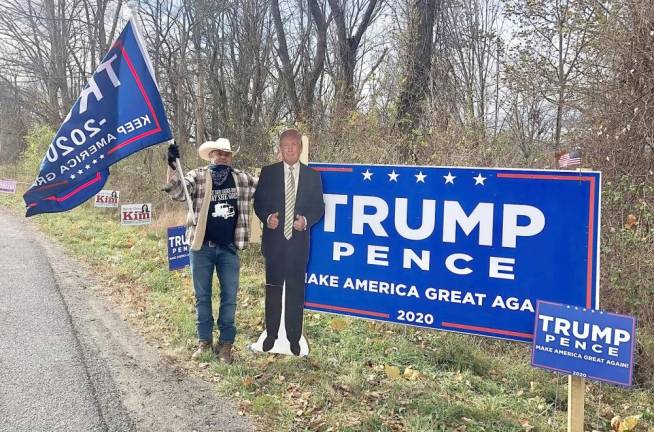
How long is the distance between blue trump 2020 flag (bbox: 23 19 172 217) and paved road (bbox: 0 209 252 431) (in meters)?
1.40

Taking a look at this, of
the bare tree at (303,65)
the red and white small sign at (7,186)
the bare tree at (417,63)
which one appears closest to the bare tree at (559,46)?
the bare tree at (417,63)

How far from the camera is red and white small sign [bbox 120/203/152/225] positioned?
8680 mm

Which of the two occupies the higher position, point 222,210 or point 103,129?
point 103,129

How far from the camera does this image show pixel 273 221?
161 inches

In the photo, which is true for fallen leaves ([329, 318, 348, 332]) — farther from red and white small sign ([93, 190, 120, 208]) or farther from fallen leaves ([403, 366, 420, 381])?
red and white small sign ([93, 190, 120, 208])

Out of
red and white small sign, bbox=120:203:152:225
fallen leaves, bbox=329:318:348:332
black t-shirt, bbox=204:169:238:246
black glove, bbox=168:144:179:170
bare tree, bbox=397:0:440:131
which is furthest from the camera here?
bare tree, bbox=397:0:440:131

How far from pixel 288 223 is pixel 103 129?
69.6 inches

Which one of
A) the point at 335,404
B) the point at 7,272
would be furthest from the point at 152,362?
the point at 7,272

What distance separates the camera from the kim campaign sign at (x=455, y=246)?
3119 millimetres

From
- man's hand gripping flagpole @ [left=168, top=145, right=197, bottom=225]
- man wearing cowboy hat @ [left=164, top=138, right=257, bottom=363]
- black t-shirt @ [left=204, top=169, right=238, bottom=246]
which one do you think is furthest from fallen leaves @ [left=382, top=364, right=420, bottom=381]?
man's hand gripping flagpole @ [left=168, top=145, right=197, bottom=225]

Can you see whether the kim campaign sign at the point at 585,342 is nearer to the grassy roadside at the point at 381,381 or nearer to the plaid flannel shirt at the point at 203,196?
the grassy roadside at the point at 381,381

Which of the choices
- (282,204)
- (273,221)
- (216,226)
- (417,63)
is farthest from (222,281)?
(417,63)

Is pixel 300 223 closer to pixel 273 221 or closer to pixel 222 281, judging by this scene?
pixel 273 221

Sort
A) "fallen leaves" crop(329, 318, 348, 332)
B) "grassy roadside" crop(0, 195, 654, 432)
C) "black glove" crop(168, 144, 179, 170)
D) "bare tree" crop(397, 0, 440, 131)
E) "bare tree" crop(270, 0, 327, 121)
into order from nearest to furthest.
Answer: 1. "grassy roadside" crop(0, 195, 654, 432)
2. "black glove" crop(168, 144, 179, 170)
3. "fallen leaves" crop(329, 318, 348, 332)
4. "bare tree" crop(397, 0, 440, 131)
5. "bare tree" crop(270, 0, 327, 121)
